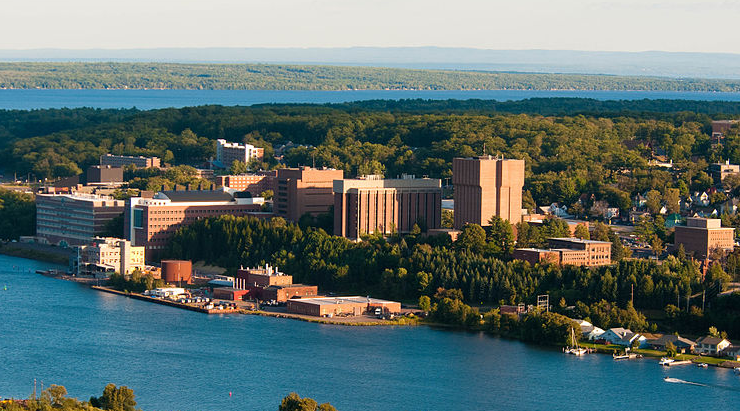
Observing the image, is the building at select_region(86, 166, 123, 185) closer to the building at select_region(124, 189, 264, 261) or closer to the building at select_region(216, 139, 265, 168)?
the building at select_region(216, 139, 265, 168)

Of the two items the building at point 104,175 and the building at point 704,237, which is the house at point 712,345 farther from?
the building at point 104,175

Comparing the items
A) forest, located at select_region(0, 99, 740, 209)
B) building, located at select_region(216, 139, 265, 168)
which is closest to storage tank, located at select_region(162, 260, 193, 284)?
forest, located at select_region(0, 99, 740, 209)

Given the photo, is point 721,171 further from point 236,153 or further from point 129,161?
point 129,161

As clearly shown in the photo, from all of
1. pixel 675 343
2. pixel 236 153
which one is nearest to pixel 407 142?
pixel 236 153

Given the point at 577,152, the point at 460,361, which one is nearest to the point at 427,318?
the point at 460,361

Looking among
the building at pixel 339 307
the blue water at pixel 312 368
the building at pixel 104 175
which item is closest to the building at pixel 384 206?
the building at pixel 339 307

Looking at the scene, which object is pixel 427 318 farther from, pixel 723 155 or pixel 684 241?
pixel 723 155
